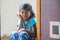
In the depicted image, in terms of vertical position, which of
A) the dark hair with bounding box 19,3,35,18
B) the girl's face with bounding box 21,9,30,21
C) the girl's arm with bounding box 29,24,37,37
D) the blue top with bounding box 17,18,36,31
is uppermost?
the dark hair with bounding box 19,3,35,18

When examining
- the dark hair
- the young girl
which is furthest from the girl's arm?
the dark hair

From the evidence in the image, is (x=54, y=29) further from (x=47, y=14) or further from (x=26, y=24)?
(x=26, y=24)

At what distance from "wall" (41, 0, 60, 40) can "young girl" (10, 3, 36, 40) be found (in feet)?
0.36

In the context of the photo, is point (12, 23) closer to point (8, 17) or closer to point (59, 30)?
point (8, 17)

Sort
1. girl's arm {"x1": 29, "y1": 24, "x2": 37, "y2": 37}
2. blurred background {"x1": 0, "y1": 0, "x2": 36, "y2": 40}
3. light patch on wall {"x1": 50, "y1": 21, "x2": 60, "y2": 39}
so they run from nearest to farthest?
1. light patch on wall {"x1": 50, "y1": 21, "x2": 60, "y2": 39}
2. girl's arm {"x1": 29, "y1": 24, "x2": 37, "y2": 37}
3. blurred background {"x1": 0, "y1": 0, "x2": 36, "y2": 40}

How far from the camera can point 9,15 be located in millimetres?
1267

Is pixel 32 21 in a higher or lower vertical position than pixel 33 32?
higher

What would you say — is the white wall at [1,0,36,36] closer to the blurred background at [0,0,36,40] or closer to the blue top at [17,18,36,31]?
the blurred background at [0,0,36,40]

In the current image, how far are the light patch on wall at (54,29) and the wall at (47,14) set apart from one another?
3 centimetres

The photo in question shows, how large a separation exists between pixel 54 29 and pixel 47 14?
0.14m

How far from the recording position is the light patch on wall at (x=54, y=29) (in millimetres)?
959

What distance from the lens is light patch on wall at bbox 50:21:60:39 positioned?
0.96 meters

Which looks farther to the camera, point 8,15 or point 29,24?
point 8,15

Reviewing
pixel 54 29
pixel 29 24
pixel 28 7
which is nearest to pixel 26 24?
pixel 29 24
